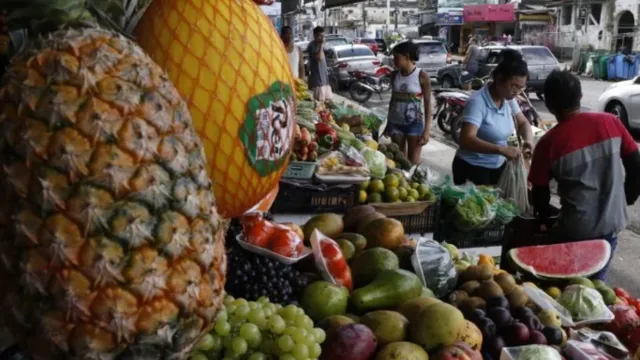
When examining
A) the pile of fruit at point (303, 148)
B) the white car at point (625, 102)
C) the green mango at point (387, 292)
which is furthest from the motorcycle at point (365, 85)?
the green mango at point (387, 292)

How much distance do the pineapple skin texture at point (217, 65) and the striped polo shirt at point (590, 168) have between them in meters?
3.34

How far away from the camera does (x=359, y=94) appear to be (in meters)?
20.6

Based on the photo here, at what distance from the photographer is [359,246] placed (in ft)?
10.4

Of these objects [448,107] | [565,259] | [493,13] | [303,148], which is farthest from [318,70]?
[493,13]

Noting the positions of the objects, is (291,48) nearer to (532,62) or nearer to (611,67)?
(532,62)

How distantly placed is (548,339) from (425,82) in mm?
5657

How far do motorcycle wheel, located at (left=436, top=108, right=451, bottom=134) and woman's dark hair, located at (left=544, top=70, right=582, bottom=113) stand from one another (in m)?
10.2

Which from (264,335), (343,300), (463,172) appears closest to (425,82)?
(463,172)

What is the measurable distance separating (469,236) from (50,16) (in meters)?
3.99

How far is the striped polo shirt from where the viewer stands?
13.8 feet

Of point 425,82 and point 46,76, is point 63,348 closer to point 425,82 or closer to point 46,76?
point 46,76

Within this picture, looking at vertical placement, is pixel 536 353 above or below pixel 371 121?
above

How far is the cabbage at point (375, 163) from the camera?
16.8ft

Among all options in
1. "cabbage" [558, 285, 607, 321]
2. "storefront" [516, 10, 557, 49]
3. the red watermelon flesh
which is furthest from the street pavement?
"storefront" [516, 10, 557, 49]
